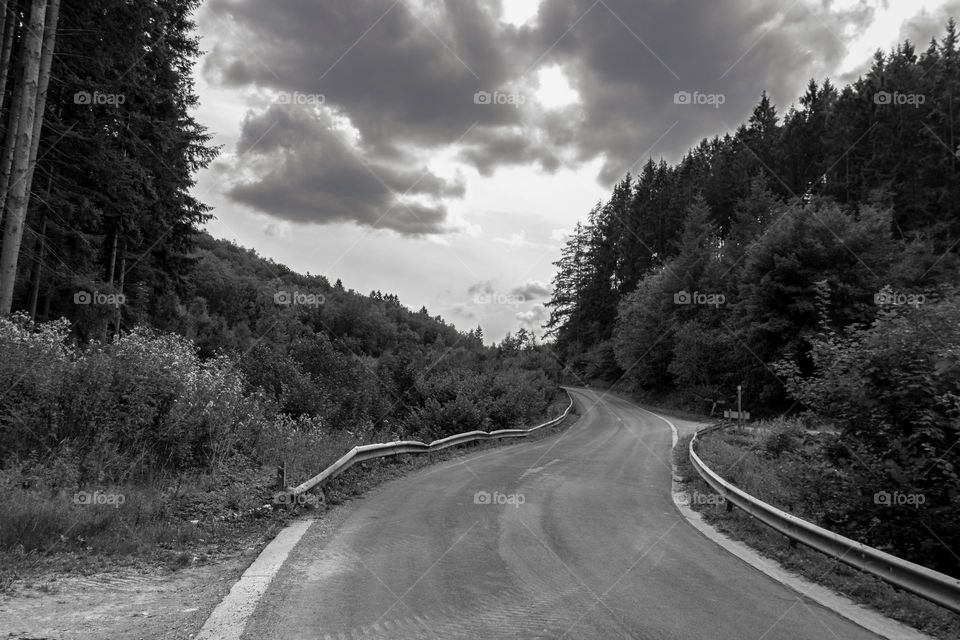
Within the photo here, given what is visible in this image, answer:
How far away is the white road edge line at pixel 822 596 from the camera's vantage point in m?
4.92

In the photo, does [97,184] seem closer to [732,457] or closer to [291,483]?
[291,483]

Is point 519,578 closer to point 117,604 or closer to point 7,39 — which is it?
point 117,604

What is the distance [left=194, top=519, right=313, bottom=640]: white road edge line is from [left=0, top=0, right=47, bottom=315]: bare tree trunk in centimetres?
1113

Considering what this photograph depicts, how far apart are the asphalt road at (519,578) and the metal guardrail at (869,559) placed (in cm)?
77

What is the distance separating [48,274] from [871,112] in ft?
207

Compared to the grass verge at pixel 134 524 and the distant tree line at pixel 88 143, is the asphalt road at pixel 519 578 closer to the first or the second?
the grass verge at pixel 134 524

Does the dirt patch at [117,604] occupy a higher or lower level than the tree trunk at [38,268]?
lower

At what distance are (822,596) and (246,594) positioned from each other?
5.39m

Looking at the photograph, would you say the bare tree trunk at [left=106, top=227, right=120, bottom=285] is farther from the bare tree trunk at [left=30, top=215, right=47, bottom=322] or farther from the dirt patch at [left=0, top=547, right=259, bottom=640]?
the dirt patch at [left=0, top=547, right=259, bottom=640]

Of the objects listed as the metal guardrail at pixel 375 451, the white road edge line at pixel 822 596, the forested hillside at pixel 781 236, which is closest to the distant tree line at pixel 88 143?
the metal guardrail at pixel 375 451

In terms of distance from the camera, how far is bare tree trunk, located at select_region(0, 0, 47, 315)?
13.4 metres

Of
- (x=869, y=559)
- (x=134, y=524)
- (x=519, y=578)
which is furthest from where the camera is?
(x=134, y=524)

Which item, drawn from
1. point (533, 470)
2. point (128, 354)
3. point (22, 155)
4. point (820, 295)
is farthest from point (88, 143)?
point (820, 295)

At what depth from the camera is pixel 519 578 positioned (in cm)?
567
